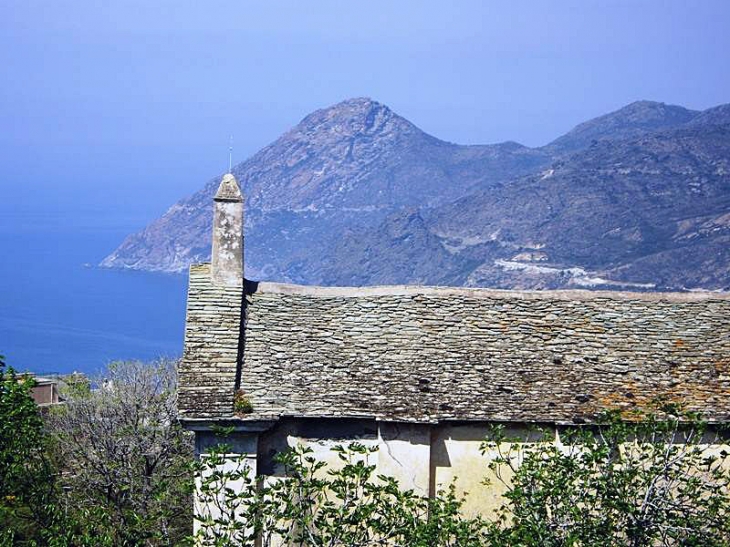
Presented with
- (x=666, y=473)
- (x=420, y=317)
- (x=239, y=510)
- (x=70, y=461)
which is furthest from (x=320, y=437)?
(x=70, y=461)

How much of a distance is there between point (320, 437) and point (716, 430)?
6846 millimetres

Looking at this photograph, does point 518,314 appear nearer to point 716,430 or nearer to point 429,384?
point 429,384

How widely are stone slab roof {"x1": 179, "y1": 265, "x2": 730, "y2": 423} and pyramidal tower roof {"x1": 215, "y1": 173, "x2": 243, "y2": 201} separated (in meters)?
1.48

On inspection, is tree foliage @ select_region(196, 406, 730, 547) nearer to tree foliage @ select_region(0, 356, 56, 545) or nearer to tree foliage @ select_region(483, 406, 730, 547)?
tree foliage @ select_region(483, 406, 730, 547)

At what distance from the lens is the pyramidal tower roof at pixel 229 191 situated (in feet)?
75.1

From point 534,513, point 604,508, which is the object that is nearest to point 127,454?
point 534,513

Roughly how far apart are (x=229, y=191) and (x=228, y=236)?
104 cm

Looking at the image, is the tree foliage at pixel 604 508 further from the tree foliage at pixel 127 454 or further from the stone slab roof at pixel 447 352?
the tree foliage at pixel 127 454

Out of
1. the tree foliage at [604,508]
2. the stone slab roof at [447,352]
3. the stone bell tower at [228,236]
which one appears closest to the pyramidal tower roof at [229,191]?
the stone bell tower at [228,236]

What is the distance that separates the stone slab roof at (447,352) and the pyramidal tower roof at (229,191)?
4.85 ft

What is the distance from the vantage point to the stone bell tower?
2233cm

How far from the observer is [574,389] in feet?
67.9

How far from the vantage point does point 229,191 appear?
23078 millimetres

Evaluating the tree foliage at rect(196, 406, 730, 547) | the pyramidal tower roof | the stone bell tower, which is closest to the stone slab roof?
the stone bell tower
